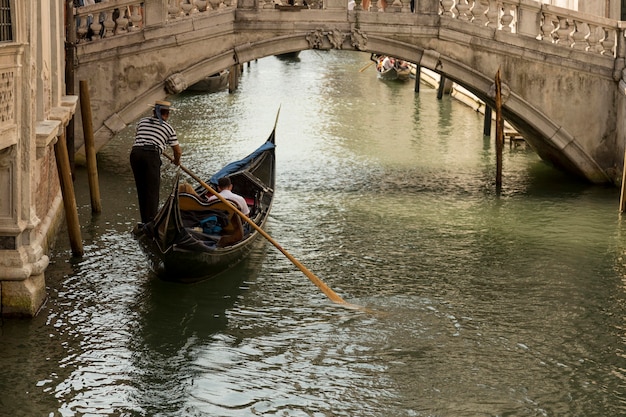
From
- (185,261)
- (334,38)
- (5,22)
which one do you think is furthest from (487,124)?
(5,22)

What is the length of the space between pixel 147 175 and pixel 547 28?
4.32 m

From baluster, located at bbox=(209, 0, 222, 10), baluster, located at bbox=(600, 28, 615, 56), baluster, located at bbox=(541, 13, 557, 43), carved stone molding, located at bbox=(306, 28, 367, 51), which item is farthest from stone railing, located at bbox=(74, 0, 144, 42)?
baluster, located at bbox=(600, 28, 615, 56)

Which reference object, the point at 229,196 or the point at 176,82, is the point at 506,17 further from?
the point at 229,196

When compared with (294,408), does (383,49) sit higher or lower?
higher

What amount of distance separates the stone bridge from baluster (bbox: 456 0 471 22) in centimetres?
1

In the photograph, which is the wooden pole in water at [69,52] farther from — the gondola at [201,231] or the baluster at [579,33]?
the baluster at [579,33]

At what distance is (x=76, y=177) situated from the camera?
10508mm

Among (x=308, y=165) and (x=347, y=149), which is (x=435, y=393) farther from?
(x=347, y=149)

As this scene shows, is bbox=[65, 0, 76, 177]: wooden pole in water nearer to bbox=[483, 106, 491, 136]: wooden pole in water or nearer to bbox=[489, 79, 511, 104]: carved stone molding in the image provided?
bbox=[489, 79, 511, 104]: carved stone molding

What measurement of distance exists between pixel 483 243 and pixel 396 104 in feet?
28.7

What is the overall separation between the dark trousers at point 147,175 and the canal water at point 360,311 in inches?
13.4

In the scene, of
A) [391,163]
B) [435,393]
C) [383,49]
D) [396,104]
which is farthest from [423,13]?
[396,104]

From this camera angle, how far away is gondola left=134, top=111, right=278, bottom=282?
7020 mm

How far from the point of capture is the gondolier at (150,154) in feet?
26.6
